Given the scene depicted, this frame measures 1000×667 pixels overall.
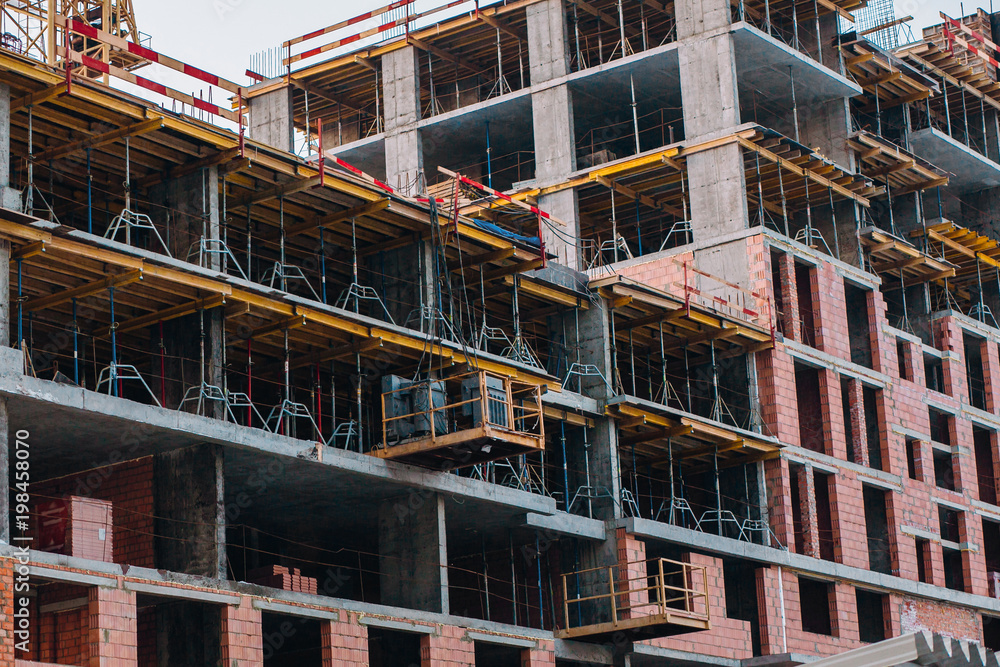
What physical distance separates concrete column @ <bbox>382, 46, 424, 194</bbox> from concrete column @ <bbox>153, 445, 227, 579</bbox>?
2893cm

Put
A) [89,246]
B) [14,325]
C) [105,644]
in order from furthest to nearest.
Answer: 1. [14,325]
2. [89,246]
3. [105,644]

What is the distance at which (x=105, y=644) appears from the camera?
2925 centimetres

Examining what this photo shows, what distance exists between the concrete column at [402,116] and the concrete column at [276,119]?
438cm

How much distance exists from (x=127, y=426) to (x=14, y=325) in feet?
22.1

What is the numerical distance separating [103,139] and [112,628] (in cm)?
1054

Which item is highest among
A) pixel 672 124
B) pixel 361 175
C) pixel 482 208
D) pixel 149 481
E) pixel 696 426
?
pixel 672 124

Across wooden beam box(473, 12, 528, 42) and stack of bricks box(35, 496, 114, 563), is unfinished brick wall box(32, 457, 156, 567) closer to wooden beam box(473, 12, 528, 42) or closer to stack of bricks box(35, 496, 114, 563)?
stack of bricks box(35, 496, 114, 563)

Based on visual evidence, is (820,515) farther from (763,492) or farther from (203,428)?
(203,428)

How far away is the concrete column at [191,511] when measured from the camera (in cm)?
3291

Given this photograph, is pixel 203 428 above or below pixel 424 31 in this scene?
below

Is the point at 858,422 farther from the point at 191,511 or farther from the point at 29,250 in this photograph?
the point at 29,250

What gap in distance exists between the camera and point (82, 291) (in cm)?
3306

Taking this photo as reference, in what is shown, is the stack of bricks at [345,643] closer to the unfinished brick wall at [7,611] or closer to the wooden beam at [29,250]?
the unfinished brick wall at [7,611]

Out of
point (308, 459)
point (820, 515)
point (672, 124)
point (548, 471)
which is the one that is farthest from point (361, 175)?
point (672, 124)
